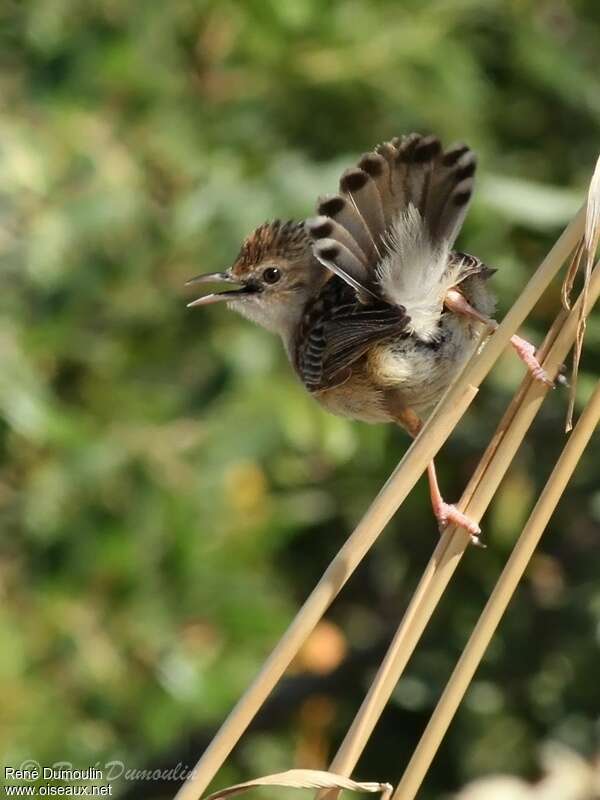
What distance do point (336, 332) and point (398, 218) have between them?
521 mm

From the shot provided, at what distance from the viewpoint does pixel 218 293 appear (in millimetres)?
4402

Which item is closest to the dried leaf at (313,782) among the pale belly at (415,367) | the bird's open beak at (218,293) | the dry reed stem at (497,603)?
the dry reed stem at (497,603)

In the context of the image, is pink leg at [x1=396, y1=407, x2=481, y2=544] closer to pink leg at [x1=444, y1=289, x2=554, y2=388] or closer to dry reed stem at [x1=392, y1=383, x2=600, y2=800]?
dry reed stem at [x1=392, y1=383, x2=600, y2=800]

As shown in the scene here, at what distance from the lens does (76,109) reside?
464 cm

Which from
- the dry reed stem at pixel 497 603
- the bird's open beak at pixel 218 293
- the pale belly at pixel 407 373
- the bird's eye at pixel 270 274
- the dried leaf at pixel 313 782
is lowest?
the dried leaf at pixel 313 782

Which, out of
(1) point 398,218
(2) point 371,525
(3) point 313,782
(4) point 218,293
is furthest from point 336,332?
(3) point 313,782

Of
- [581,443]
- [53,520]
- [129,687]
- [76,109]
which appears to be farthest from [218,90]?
[581,443]

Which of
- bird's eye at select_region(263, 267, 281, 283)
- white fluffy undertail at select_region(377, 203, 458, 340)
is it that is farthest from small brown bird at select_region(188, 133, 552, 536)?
bird's eye at select_region(263, 267, 281, 283)

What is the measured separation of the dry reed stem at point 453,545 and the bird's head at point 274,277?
1787 mm

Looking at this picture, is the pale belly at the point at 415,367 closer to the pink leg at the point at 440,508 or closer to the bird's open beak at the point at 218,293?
the pink leg at the point at 440,508

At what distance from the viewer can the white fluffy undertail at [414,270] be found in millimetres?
3420

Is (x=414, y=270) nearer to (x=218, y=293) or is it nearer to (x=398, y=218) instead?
(x=398, y=218)

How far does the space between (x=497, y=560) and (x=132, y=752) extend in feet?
4.40

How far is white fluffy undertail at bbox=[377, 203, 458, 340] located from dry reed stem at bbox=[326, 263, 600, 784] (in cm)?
69
